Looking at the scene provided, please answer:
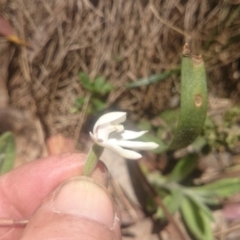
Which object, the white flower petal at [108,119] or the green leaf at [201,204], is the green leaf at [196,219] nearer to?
the green leaf at [201,204]

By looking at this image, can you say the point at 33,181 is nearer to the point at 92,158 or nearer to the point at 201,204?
the point at 92,158

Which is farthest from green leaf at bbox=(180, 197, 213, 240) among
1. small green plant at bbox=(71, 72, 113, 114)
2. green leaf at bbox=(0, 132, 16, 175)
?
green leaf at bbox=(0, 132, 16, 175)

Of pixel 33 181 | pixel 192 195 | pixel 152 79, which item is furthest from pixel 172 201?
pixel 33 181

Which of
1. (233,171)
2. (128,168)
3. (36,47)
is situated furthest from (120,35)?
(233,171)

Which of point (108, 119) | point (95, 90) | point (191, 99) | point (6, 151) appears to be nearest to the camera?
point (108, 119)

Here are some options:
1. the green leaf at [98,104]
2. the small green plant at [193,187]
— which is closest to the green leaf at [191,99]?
the small green plant at [193,187]

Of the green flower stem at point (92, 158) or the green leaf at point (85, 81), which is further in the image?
the green leaf at point (85, 81)
